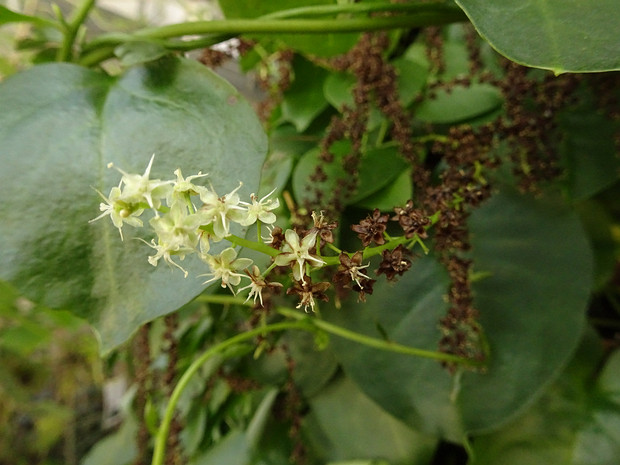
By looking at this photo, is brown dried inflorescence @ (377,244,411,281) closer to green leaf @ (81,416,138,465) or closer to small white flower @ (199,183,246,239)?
small white flower @ (199,183,246,239)

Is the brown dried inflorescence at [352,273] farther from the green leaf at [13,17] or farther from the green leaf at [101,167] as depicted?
the green leaf at [13,17]

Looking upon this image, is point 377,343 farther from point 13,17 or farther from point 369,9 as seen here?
point 13,17

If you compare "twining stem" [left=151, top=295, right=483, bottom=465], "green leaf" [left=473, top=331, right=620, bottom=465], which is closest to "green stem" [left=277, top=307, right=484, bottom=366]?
"twining stem" [left=151, top=295, right=483, bottom=465]

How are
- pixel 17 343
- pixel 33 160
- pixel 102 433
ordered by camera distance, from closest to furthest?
pixel 33 160 < pixel 17 343 < pixel 102 433

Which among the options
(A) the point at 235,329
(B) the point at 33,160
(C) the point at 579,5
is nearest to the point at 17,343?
(A) the point at 235,329

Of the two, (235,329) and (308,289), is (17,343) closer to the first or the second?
(235,329)

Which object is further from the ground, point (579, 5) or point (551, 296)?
point (579, 5)

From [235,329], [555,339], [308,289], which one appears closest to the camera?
[308,289]
